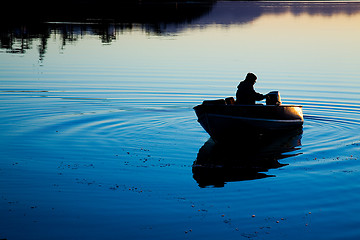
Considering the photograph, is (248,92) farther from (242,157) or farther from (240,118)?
(242,157)

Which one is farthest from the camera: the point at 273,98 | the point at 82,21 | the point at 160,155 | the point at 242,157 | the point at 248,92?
the point at 82,21

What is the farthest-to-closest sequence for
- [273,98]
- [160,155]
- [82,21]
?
1. [82,21]
2. [273,98]
3. [160,155]

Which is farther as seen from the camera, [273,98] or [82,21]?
[82,21]

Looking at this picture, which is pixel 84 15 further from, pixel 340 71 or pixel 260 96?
pixel 260 96

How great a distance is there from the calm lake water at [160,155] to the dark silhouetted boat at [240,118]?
1.98 ft

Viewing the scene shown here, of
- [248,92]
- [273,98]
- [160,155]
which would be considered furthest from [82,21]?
[160,155]

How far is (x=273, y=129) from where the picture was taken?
68.2 feet

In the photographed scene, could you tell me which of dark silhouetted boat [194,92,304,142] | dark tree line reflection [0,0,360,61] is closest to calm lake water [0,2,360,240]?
dark silhouetted boat [194,92,304,142]

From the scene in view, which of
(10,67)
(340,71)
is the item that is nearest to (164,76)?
(10,67)

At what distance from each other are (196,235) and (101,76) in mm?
22272

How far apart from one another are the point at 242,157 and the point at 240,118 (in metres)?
1.87

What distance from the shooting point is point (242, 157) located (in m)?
17.7

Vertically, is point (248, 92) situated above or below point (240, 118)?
above

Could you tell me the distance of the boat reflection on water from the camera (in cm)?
→ 1522
